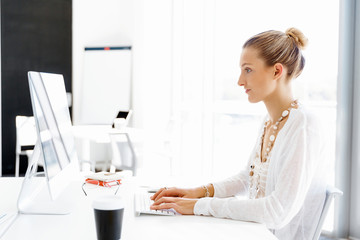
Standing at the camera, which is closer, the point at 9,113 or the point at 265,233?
the point at 265,233

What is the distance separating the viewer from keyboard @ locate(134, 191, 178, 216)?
1277mm

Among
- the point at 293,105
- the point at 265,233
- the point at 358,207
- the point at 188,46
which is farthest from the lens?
the point at 188,46

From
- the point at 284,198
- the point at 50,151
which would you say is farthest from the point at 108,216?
the point at 284,198

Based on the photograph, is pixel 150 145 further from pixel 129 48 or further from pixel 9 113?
pixel 9 113

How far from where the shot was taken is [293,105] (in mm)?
1467

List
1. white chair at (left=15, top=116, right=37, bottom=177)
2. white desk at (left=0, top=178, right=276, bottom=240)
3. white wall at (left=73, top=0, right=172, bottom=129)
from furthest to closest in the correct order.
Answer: white wall at (left=73, top=0, right=172, bottom=129)
white chair at (left=15, top=116, right=37, bottom=177)
white desk at (left=0, top=178, right=276, bottom=240)

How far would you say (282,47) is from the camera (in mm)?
1459

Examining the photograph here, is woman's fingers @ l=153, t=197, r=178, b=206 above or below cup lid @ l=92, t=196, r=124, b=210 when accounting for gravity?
below

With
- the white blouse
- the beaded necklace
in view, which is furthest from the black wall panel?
the white blouse

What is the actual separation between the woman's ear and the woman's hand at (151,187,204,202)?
1.69 ft

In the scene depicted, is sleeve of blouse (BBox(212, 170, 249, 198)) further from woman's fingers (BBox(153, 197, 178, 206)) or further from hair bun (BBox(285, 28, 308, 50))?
hair bun (BBox(285, 28, 308, 50))

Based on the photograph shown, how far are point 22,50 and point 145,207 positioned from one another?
482 centimetres

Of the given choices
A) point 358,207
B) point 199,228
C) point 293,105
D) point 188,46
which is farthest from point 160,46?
point 199,228

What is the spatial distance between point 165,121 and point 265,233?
169 inches
